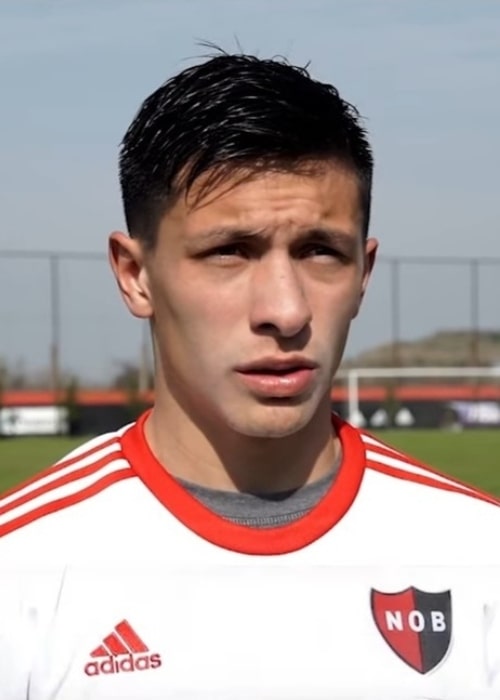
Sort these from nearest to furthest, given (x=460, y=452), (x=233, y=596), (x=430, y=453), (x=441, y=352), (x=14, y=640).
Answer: (x=14, y=640)
(x=233, y=596)
(x=430, y=453)
(x=460, y=452)
(x=441, y=352)

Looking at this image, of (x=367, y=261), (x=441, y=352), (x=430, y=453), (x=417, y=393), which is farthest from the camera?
(x=441, y=352)

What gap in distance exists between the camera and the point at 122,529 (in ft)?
8.14

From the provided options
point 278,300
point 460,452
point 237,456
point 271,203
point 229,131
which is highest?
Result: point 229,131

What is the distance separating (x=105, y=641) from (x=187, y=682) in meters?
0.14

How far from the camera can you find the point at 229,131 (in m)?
2.44

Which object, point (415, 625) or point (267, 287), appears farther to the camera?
point (415, 625)

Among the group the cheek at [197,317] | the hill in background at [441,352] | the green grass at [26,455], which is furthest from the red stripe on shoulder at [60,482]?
the hill in background at [441,352]

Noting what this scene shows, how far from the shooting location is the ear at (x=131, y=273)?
256 centimetres

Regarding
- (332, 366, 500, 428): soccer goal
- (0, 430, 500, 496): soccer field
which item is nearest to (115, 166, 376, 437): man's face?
(0, 430, 500, 496): soccer field

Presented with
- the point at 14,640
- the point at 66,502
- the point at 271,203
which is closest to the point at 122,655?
the point at 14,640

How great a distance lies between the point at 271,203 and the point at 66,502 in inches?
23.2

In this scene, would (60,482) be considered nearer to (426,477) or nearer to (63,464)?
(63,464)

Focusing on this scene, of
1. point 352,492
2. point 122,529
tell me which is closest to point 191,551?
point 122,529

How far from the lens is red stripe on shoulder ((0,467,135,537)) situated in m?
2.48
